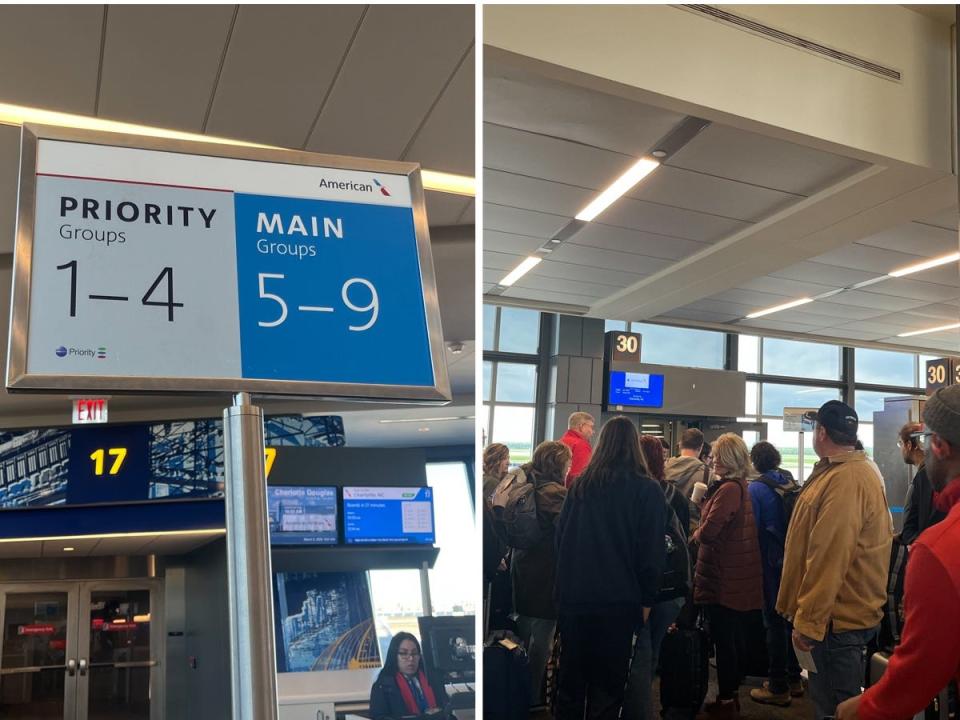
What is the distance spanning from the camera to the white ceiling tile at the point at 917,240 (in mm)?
5146

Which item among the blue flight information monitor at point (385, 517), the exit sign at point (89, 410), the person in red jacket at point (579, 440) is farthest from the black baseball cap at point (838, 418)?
the exit sign at point (89, 410)

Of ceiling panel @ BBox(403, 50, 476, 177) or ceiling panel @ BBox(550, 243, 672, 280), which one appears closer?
ceiling panel @ BBox(403, 50, 476, 177)

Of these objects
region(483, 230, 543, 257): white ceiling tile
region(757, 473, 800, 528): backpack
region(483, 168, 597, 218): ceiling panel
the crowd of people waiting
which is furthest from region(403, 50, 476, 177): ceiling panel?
region(483, 230, 543, 257): white ceiling tile

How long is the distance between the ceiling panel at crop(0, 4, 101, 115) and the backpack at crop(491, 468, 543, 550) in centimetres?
177

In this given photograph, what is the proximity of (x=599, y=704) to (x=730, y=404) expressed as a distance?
3.11 metres

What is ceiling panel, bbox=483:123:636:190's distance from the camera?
3.91 meters

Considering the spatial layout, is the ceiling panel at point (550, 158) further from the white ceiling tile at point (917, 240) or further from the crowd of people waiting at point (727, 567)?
the white ceiling tile at point (917, 240)

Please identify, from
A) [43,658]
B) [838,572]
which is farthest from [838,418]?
[43,658]

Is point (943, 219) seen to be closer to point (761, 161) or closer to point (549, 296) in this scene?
point (761, 161)

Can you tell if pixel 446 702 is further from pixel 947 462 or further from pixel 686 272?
pixel 686 272

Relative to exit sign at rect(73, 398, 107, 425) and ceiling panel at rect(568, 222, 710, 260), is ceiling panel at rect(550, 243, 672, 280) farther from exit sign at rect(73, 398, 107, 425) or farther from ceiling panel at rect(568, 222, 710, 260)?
exit sign at rect(73, 398, 107, 425)

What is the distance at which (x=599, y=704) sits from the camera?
254 cm

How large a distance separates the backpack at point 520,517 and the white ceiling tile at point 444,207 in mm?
968

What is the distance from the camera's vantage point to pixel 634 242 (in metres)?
5.57
